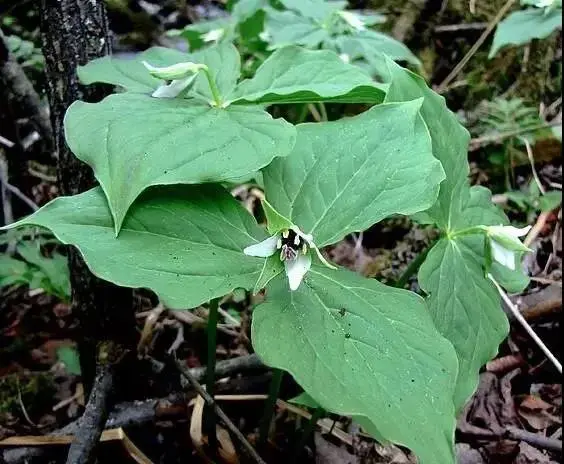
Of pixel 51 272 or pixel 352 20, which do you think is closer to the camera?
pixel 51 272

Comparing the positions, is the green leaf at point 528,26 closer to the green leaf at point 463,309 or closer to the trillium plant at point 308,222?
the trillium plant at point 308,222

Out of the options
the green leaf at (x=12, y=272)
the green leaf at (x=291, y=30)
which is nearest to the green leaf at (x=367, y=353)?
the green leaf at (x=12, y=272)

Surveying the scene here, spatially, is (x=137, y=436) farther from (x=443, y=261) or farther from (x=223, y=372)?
(x=443, y=261)

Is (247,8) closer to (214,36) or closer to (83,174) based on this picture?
(214,36)

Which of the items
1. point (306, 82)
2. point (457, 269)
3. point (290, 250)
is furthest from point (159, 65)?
point (457, 269)

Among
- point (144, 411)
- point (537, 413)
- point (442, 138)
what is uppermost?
point (442, 138)

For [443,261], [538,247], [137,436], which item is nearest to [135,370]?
[137,436]

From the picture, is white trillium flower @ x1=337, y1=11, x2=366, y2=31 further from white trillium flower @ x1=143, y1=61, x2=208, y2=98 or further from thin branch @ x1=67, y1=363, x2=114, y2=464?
thin branch @ x1=67, y1=363, x2=114, y2=464
